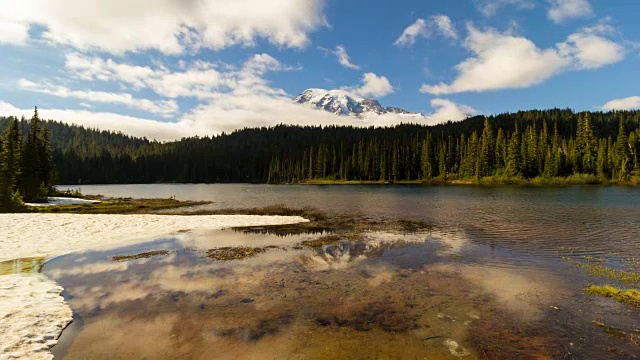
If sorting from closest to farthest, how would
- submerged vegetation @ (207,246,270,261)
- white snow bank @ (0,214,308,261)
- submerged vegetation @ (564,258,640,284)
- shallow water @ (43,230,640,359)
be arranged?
shallow water @ (43,230,640,359) → submerged vegetation @ (564,258,640,284) → submerged vegetation @ (207,246,270,261) → white snow bank @ (0,214,308,261)

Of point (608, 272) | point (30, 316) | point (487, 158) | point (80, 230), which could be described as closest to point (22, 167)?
point (80, 230)

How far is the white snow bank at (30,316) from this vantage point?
10.1m

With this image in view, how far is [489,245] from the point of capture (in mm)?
27516

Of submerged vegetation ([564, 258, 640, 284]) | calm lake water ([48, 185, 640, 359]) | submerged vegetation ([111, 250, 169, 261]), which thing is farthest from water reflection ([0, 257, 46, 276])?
submerged vegetation ([564, 258, 640, 284])

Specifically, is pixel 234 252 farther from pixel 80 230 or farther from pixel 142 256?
pixel 80 230

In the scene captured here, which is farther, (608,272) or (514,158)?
(514,158)

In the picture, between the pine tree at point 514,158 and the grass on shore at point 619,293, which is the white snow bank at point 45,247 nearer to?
the grass on shore at point 619,293

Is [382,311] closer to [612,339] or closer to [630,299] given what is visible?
[612,339]

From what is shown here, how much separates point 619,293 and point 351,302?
13.1 metres

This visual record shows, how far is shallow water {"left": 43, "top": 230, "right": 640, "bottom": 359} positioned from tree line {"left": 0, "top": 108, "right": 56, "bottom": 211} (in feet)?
141

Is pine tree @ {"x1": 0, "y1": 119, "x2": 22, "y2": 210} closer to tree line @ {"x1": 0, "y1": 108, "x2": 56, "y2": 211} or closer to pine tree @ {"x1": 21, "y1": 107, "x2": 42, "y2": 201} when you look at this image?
tree line @ {"x1": 0, "y1": 108, "x2": 56, "y2": 211}

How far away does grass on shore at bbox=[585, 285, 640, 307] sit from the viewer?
1463 cm

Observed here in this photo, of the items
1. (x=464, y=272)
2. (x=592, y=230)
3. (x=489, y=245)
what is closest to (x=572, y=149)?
(x=592, y=230)

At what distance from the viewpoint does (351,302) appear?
14.9 m
